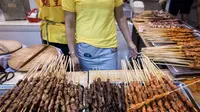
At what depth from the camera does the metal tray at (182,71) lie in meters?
2.02

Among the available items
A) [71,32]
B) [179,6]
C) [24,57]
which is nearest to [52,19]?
[71,32]

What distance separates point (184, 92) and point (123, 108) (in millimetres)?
531

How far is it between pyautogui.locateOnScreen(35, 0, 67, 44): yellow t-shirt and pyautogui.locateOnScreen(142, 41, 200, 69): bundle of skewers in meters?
1.23

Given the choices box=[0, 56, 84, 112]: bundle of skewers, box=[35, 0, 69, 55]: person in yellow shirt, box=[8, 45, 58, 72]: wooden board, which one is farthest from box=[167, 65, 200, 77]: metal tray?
box=[35, 0, 69, 55]: person in yellow shirt

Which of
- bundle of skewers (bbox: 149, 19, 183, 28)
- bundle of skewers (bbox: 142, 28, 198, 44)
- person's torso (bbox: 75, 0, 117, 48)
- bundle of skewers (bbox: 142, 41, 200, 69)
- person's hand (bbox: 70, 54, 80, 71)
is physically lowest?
person's hand (bbox: 70, 54, 80, 71)

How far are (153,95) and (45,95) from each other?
762mm

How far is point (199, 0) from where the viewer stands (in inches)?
209

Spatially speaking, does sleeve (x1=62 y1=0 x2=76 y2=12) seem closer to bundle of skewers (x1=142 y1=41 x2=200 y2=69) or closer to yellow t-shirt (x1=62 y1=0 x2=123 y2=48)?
yellow t-shirt (x1=62 y1=0 x2=123 y2=48)

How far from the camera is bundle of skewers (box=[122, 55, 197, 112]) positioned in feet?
4.55

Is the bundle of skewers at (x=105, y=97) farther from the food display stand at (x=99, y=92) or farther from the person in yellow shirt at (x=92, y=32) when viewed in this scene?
the person in yellow shirt at (x=92, y=32)

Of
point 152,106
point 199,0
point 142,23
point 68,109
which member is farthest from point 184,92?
point 199,0

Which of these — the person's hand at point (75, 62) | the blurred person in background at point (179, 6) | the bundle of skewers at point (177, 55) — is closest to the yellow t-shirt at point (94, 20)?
the person's hand at point (75, 62)

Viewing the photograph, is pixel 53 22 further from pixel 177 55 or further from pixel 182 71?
pixel 182 71

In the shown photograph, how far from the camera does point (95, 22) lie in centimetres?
232
